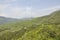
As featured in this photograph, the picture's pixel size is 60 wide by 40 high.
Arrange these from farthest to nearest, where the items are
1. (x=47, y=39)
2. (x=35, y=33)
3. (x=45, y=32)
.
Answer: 1. (x=35, y=33)
2. (x=45, y=32)
3. (x=47, y=39)

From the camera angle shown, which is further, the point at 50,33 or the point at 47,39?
the point at 50,33

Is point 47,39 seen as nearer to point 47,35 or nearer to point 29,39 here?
point 47,35

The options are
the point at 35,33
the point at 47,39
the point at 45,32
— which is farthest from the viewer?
the point at 35,33

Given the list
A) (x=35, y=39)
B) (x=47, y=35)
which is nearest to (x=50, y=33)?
(x=47, y=35)

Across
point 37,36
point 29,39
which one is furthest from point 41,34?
point 29,39

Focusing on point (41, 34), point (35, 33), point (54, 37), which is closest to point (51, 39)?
point (54, 37)

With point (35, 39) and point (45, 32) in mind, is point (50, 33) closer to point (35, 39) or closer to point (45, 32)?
point (45, 32)

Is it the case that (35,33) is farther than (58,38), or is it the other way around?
(35,33)

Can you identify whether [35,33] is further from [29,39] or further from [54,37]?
[54,37]
